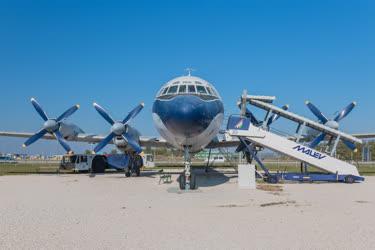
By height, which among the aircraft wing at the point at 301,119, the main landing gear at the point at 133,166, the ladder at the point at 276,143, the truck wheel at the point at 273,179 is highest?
the aircraft wing at the point at 301,119

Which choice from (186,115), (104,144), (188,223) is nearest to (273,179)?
(186,115)

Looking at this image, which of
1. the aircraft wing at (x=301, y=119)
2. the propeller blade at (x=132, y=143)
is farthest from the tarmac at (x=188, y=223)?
the propeller blade at (x=132, y=143)

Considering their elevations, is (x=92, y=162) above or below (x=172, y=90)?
below

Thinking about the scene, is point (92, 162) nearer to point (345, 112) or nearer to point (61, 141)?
point (61, 141)

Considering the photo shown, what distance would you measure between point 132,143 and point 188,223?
15760 mm

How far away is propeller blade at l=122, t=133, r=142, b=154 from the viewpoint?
74.4ft

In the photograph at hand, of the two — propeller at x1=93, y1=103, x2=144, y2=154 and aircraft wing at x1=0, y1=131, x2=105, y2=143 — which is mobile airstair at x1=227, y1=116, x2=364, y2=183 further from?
aircraft wing at x1=0, y1=131, x2=105, y2=143

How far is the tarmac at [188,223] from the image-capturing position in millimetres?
6039

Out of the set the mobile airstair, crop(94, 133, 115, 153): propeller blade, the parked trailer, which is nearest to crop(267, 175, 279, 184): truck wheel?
the mobile airstair

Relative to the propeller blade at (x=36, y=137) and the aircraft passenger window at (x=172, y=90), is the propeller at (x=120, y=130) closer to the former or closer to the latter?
the propeller blade at (x=36, y=137)

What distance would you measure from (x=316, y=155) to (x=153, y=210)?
12.1 m

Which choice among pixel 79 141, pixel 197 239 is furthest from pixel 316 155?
pixel 79 141

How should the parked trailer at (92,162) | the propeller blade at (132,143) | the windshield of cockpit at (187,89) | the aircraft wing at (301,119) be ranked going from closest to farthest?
1. the windshield of cockpit at (187,89)
2. the aircraft wing at (301,119)
3. the propeller blade at (132,143)
4. the parked trailer at (92,162)

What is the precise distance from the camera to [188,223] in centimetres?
776
